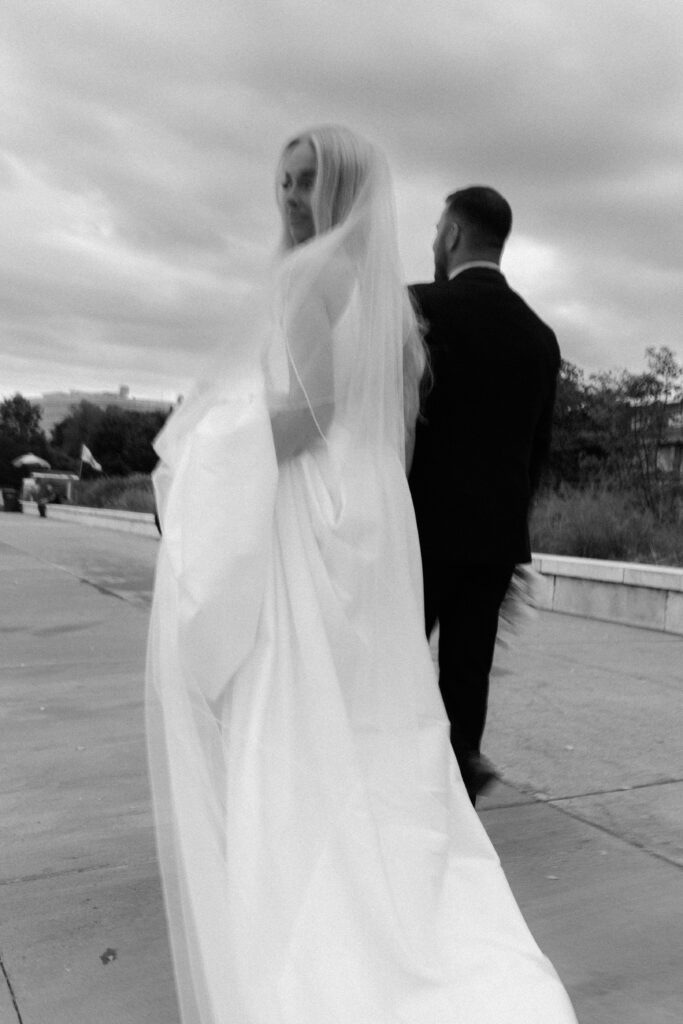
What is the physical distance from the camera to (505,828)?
3734 mm

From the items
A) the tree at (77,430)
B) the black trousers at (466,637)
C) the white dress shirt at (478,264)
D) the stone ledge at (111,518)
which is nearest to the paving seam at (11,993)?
the black trousers at (466,637)

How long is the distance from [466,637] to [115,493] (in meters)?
32.7

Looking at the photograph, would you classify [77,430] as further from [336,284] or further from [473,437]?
[336,284]

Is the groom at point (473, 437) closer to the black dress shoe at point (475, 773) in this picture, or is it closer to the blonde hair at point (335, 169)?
the black dress shoe at point (475, 773)

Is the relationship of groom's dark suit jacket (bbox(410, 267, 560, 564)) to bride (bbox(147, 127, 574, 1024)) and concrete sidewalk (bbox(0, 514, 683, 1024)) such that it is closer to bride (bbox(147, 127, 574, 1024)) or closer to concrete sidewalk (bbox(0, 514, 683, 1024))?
bride (bbox(147, 127, 574, 1024))

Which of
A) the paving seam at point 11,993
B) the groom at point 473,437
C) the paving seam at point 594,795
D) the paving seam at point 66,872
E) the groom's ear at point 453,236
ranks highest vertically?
the groom's ear at point 453,236

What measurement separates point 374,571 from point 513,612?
1.25 m

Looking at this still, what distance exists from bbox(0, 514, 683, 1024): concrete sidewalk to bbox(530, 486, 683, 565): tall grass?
3.03 metres

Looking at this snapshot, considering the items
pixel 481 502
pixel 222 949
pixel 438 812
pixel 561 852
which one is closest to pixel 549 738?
pixel 561 852

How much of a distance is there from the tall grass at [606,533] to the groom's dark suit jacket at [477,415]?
281 inches

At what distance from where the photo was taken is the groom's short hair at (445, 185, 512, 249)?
3.20m

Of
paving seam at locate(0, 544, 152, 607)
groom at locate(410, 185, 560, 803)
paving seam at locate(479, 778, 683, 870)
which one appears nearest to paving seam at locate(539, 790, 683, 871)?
paving seam at locate(479, 778, 683, 870)

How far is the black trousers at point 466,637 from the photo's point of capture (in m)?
3.26

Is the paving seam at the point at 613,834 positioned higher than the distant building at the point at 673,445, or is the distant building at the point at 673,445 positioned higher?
the distant building at the point at 673,445
